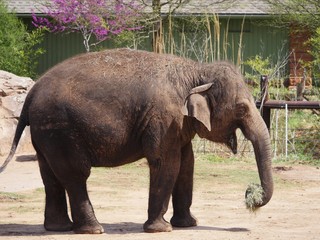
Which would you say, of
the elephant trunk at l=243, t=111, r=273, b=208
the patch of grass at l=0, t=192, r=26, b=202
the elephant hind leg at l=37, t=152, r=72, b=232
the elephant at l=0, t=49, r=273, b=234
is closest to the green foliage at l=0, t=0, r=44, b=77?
the patch of grass at l=0, t=192, r=26, b=202

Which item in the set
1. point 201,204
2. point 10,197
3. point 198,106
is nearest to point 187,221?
point 198,106

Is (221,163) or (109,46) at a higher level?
(221,163)

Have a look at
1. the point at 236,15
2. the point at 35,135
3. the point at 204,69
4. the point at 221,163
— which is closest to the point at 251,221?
the point at 204,69

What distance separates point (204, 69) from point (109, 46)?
22.4m

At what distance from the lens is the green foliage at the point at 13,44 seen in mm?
28344

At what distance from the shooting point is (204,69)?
34.9 ft

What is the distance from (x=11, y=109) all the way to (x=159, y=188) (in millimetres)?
8299

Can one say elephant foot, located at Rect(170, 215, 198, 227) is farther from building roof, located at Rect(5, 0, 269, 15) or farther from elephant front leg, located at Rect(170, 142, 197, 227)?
building roof, located at Rect(5, 0, 269, 15)

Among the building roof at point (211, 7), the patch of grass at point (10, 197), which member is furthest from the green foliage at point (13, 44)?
the patch of grass at point (10, 197)

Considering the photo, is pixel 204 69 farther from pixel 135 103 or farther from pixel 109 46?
pixel 109 46

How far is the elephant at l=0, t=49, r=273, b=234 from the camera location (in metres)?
10.2

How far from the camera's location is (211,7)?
30.5 metres

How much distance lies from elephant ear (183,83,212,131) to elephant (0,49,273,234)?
0.01m

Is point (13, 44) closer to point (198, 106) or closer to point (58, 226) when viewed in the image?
point (58, 226)
